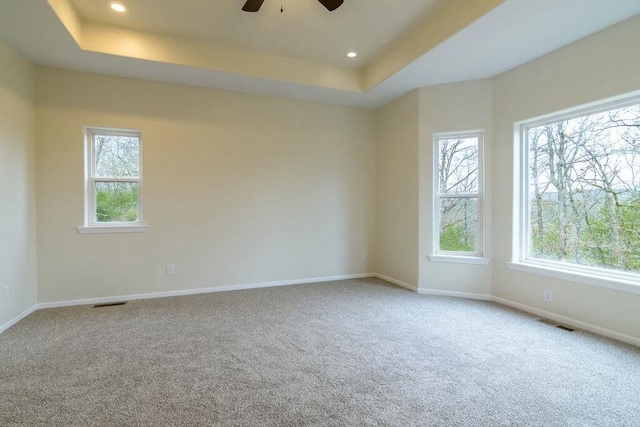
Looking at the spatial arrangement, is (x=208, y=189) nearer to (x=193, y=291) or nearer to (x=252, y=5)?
(x=193, y=291)

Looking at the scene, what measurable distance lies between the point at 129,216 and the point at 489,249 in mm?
4596

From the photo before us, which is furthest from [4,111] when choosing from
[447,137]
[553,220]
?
[553,220]

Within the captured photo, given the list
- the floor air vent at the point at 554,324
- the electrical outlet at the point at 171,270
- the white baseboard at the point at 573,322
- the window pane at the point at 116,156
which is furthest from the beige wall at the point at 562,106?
the window pane at the point at 116,156

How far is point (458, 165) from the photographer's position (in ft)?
13.5

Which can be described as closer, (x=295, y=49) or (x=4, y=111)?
(x=4, y=111)

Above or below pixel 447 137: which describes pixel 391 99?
above

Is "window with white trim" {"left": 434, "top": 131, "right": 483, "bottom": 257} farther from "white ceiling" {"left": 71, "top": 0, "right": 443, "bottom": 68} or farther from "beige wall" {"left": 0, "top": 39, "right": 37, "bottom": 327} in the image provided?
"beige wall" {"left": 0, "top": 39, "right": 37, "bottom": 327}

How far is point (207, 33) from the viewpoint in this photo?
334 centimetres

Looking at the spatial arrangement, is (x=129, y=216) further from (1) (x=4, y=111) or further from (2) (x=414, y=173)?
(2) (x=414, y=173)

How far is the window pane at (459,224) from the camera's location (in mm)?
4023

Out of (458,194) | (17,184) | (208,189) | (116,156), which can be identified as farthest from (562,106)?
(17,184)

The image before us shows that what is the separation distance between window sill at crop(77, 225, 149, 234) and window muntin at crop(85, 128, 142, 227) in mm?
56

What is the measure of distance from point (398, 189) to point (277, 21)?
2.72 metres

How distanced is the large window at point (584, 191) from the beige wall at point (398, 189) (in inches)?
51.0
